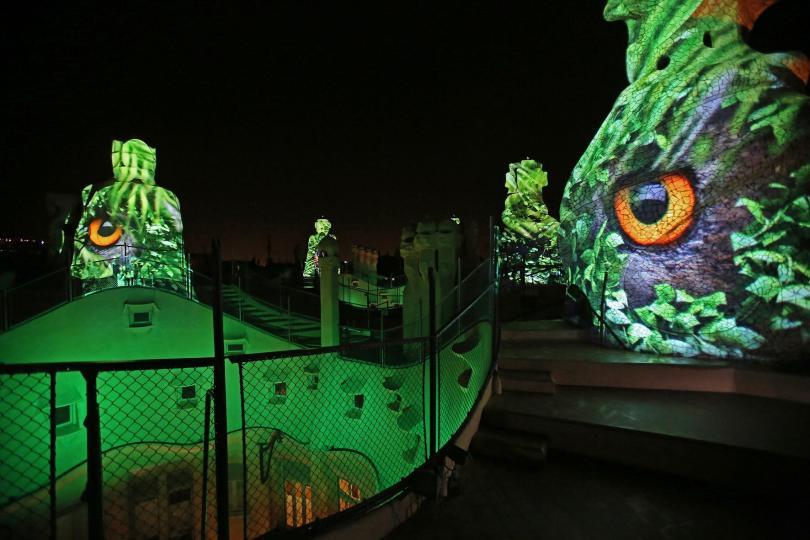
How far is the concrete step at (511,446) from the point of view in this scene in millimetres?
3865

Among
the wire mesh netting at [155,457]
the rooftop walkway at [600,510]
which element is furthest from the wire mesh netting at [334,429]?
the rooftop walkway at [600,510]

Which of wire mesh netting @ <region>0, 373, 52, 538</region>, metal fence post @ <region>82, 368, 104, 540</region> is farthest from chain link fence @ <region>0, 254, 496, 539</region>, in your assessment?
metal fence post @ <region>82, 368, 104, 540</region>

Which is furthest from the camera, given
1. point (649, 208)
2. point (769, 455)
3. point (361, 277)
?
point (361, 277)

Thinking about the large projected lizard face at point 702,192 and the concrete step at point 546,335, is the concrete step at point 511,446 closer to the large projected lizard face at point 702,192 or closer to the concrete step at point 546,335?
the concrete step at point 546,335

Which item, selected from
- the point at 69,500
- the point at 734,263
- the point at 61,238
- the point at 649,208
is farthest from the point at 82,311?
the point at 734,263

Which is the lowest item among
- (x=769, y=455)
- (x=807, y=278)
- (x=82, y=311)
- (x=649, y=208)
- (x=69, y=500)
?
(x=69, y=500)

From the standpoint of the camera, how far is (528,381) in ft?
16.7

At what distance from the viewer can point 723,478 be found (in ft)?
11.2

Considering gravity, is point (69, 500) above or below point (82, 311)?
below

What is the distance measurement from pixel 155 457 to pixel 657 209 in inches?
498

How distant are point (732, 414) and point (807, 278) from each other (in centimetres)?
208

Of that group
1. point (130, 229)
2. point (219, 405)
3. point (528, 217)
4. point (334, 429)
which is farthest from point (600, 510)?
point (528, 217)

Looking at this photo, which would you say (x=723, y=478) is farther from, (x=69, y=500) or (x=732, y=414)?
(x=69, y=500)

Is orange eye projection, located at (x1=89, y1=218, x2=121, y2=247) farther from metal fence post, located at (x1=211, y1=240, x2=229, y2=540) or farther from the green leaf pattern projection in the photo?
the green leaf pattern projection
